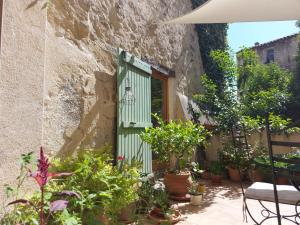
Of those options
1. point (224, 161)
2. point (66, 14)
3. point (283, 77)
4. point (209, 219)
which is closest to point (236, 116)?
point (224, 161)

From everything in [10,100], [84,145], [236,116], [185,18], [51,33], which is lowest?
[84,145]

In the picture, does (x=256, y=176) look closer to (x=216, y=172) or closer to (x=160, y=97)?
(x=216, y=172)

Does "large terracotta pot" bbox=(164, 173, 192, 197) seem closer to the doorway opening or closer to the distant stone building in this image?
the doorway opening

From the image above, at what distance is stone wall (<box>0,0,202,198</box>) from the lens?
6.02 feet

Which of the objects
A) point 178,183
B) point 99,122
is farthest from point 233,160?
point 99,122

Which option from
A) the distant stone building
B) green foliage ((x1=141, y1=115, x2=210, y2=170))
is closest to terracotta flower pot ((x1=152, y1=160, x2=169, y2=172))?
green foliage ((x1=141, y1=115, x2=210, y2=170))

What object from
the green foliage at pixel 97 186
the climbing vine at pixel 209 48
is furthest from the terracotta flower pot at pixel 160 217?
the climbing vine at pixel 209 48

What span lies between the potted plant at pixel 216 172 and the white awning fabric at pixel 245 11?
3.02 meters

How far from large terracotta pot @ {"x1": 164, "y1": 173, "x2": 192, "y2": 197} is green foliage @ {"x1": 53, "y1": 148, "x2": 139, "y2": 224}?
52.2 inches

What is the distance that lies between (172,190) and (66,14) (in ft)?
8.26

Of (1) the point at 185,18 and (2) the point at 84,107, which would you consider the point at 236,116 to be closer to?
(1) the point at 185,18

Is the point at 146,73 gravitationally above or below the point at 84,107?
above

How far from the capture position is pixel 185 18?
3.36 metres

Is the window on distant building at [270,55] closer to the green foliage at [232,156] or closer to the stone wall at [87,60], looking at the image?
the green foliage at [232,156]
